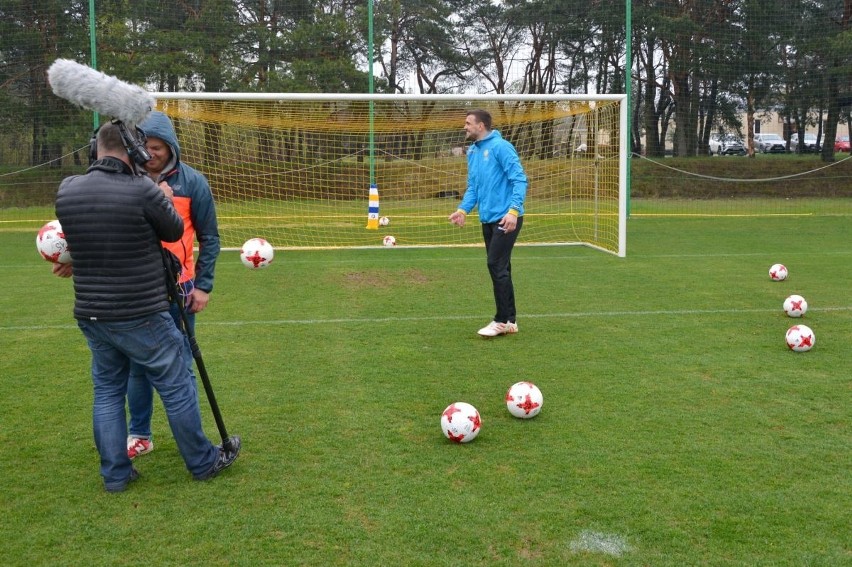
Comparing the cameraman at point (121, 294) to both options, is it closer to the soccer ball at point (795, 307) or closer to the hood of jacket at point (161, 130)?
the hood of jacket at point (161, 130)

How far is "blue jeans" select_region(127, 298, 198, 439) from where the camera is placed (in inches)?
166

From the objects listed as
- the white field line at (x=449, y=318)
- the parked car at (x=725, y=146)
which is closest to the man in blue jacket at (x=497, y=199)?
the white field line at (x=449, y=318)

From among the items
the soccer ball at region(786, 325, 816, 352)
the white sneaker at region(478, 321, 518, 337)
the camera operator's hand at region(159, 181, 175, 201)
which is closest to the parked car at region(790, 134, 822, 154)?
the soccer ball at region(786, 325, 816, 352)

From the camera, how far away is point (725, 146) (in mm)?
23047

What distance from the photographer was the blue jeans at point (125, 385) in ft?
12.5

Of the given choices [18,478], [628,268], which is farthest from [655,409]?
[628,268]

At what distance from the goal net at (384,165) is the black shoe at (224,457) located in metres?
8.79

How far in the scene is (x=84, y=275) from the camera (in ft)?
12.3

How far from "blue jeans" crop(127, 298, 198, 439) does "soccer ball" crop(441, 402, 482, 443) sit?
1.34 metres

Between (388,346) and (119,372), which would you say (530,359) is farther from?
(119,372)

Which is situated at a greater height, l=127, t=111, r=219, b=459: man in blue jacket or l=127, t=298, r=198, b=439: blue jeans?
l=127, t=111, r=219, b=459: man in blue jacket

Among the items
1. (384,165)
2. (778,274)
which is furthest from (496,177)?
(384,165)

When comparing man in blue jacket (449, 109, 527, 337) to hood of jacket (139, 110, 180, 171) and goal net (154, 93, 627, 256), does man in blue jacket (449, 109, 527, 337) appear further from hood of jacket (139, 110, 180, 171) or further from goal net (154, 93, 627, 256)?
goal net (154, 93, 627, 256)

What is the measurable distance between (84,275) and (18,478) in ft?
3.87
